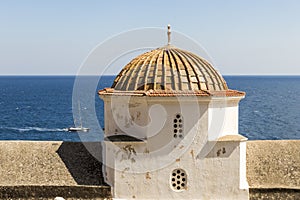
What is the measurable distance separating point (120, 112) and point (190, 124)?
11.3 ft

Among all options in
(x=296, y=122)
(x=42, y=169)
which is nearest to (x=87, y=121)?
(x=296, y=122)

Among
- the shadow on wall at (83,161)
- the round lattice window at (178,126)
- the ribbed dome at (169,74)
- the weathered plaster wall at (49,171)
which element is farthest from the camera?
the shadow on wall at (83,161)

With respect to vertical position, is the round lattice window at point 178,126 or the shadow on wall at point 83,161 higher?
the round lattice window at point 178,126

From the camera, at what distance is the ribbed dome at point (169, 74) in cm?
1983

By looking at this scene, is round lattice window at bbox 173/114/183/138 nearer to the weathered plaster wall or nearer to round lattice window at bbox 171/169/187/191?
round lattice window at bbox 171/169/187/191

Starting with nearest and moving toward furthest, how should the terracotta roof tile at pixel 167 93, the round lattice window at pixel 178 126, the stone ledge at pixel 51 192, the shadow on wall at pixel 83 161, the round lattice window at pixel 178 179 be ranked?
the terracotta roof tile at pixel 167 93
the round lattice window at pixel 178 126
the round lattice window at pixel 178 179
the stone ledge at pixel 51 192
the shadow on wall at pixel 83 161

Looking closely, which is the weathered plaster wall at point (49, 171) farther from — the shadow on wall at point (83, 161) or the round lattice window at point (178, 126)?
the round lattice window at point (178, 126)

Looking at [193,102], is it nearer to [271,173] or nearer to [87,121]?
[271,173]

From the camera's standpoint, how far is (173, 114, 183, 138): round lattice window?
1939 cm

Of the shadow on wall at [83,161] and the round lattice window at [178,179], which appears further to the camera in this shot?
the shadow on wall at [83,161]

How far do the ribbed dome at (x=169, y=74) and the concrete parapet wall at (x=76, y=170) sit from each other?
468 centimetres

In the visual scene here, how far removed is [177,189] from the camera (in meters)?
19.8

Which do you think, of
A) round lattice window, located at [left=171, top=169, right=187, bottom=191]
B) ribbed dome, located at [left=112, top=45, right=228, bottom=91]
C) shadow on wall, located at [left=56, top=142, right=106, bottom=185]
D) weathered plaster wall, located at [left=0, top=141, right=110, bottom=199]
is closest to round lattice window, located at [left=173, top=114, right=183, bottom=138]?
ribbed dome, located at [left=112, top=45, right=228, bottom=91]

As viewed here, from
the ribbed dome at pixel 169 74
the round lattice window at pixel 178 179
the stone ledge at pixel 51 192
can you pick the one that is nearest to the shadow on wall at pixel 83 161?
the stone ledge at pixel 51 192
